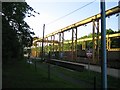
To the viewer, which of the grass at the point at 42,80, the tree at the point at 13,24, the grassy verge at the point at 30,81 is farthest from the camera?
the tree at the point at 13,24

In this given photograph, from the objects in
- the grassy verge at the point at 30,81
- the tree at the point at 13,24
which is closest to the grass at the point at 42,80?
the grassy verge at the point at 30,81

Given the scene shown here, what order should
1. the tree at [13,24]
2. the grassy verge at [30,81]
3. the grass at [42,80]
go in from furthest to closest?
the tree at [13,24]
the grass at [42,80]
the grassy verge at [30,81]

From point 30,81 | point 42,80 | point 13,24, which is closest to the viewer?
point 30,81

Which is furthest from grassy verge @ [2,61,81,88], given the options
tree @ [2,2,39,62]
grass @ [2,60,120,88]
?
tree @ [2,2,39,62]

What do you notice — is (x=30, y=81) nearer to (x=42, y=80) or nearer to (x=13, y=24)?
(x=42, y=80)

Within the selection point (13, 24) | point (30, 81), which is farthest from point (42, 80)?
point (13, 24)

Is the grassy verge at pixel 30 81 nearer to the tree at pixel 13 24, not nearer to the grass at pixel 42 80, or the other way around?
the grass at pixel 42 80

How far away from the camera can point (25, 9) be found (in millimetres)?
23609

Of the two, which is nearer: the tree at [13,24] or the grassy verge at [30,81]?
the grassy verge at [30,81]

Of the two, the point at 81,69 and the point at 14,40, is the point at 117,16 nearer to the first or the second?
the point at 81,69

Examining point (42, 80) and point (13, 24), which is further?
point (13, 24)

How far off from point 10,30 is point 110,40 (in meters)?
26.4

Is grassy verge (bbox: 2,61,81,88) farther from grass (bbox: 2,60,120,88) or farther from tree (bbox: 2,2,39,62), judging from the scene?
tree (bbox: 2,2,39,62)

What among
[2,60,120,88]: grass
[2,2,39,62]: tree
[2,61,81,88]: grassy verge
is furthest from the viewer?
[2,2,39,62]: tree
